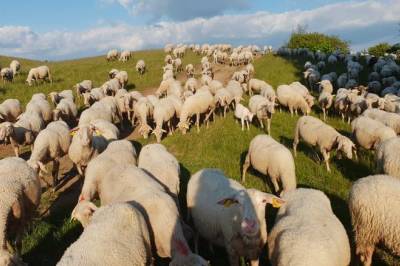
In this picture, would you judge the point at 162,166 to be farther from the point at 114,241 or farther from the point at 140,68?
the point at 140,68

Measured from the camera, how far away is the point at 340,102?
17.9 metres

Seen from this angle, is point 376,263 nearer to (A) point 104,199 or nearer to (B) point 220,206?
(B) point 220,206

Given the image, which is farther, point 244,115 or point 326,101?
point 326,101

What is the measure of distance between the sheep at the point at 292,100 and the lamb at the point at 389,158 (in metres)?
9.32

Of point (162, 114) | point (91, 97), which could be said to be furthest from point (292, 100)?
point (91, 97)

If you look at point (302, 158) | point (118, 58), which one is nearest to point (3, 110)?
point (302, 158)

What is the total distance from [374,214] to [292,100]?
507 inches

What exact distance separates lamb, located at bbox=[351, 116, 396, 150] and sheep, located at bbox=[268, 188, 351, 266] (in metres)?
5.51

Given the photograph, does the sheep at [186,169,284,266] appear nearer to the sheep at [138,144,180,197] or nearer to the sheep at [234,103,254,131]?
the sheep at [138,144,180,197]

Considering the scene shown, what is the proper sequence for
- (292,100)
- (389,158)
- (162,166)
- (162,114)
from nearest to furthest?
(389,158) → (162,166) → (162,114) → (292,100)

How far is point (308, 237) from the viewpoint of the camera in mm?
6160

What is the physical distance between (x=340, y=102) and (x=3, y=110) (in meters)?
16.2

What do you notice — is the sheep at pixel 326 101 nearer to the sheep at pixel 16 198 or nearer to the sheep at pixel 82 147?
the sheep at pixel 82 147

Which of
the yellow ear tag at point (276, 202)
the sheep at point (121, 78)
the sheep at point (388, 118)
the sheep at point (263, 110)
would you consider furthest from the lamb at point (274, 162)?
the sheep at point (121, 78)
